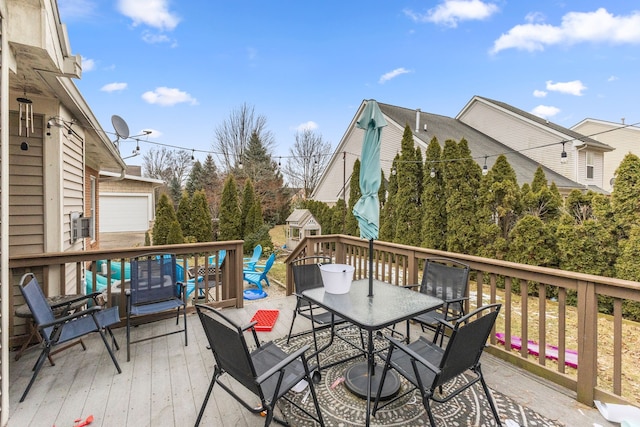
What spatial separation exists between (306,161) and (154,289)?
70.6 ft

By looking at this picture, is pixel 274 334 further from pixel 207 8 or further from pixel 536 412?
pixel 207 8

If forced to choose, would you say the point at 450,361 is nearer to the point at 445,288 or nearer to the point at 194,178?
the point at 445,288

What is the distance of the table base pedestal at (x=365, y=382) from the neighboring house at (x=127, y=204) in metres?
13.3

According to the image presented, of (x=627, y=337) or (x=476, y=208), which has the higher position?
(x=476, y=208)

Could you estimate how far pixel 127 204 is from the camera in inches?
549

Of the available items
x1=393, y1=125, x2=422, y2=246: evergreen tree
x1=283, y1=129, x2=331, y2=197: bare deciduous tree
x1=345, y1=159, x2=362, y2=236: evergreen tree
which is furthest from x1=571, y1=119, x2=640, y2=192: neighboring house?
x1=283, y1=129, x2=331, y2=197: bare deciduous tree

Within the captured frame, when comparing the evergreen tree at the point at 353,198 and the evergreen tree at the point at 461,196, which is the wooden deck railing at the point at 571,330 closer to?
the evergreen tree at the point at 461,196

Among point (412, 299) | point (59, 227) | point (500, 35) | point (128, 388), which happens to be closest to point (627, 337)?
point (412, 299)

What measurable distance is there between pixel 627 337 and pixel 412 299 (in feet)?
14.1

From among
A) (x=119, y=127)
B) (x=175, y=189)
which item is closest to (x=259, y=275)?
(x=119, y=127)

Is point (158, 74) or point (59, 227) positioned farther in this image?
point (158, 74)

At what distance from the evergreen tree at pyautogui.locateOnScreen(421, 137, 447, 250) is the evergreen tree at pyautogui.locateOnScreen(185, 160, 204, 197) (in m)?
19.5

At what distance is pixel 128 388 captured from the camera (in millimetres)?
2520

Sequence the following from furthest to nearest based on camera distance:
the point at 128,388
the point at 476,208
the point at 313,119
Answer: the point at 313,119 < the point at 476,208 < the point at 128,388
